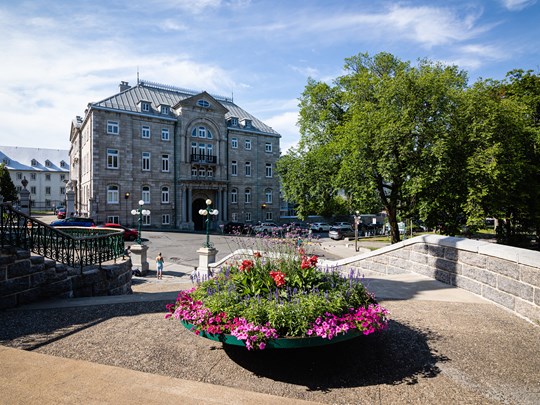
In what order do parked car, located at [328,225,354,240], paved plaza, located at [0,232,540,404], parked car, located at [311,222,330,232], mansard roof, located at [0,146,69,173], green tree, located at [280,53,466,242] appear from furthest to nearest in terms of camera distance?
mansard roof, located at [0,146,69,173] → parked car, located at [311,222,330,232] → parked car, located at [328,225,354,240] → green tree, located at [280,53,466,242] → paved plaza, located at [0,232,540,404]

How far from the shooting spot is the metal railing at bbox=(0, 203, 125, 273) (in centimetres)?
738

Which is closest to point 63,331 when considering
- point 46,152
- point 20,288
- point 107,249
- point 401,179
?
point 20,288

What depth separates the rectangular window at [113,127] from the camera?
3634 centimetres

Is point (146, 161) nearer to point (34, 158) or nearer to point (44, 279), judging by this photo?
point (44, 279)

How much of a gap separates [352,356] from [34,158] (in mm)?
90958

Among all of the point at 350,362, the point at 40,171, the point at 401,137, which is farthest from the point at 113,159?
the point at 40,171

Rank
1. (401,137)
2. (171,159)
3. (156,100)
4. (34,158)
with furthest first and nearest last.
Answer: (34,158), (156,100), (171,159), (401,137)

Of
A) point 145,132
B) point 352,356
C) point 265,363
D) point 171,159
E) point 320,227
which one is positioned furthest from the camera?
point 320,227

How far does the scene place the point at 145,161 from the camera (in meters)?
38.9

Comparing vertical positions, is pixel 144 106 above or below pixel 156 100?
below

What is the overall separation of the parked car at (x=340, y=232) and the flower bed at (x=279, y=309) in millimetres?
34113

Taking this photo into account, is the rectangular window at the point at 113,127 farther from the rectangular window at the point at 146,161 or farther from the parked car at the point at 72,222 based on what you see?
the parked car at the point at 72,222

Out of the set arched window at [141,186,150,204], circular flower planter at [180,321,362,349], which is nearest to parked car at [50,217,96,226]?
arched window at [141,186,150,204]

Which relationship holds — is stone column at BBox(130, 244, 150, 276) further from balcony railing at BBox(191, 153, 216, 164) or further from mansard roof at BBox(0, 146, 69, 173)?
mansard roof at BBox(0, 146, 69, 173)
